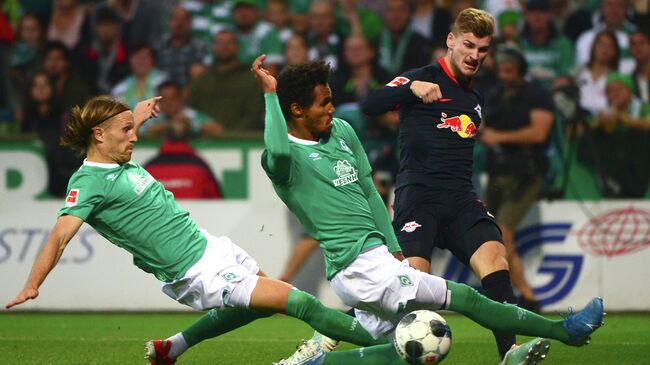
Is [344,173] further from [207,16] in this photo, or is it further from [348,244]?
[207,16]

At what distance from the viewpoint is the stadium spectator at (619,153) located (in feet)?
36.4

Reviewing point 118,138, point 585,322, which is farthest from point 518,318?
point 118,138

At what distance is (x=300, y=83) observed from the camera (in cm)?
605

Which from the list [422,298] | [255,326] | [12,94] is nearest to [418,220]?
[422,298]

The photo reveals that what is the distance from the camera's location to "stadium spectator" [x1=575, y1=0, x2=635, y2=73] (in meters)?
12.2

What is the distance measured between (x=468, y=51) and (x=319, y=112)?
4.46ft

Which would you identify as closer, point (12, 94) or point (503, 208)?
point (503, 208)

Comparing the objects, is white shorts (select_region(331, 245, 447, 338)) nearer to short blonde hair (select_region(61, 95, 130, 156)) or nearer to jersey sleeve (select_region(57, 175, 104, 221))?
jersey sleeve (select_region(57, 175, 104, 221))

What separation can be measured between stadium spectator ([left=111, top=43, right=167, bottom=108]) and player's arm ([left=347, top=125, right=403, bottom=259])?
6348 mm

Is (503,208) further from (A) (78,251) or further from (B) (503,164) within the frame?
(A) (78,251)

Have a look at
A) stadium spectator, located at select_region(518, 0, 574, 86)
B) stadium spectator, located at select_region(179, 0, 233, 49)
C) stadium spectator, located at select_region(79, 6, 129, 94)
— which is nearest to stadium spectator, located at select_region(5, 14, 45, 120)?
stadium spectator, located at select_region(79, 6, 129, 94)

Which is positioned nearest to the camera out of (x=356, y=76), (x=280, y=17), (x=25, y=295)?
(x=25, y=295)

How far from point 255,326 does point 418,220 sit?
3642 millimetres

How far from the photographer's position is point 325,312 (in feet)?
19.8
